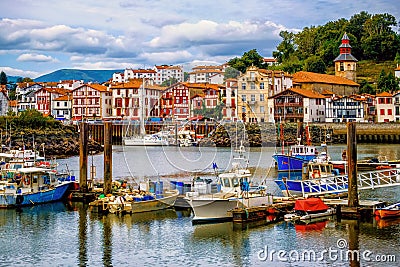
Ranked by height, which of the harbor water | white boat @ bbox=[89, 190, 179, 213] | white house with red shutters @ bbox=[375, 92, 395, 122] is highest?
white house with red shutters @ bbox=[375, 92, 395, 122]

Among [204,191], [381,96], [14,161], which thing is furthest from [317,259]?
[381,96]

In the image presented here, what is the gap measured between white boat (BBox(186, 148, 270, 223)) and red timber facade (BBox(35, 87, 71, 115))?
3756 inches

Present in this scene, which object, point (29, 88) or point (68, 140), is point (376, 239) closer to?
point (68, 140)

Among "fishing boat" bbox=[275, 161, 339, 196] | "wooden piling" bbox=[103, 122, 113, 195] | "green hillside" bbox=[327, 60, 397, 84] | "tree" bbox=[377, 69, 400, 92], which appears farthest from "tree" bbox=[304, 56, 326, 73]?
"wooden piling" bbox=[103, 122, 113, 195]

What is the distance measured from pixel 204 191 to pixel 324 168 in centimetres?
964

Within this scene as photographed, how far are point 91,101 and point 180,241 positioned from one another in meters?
92.7

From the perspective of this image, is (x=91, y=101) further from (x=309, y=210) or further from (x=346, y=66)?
(x=309, y=210)

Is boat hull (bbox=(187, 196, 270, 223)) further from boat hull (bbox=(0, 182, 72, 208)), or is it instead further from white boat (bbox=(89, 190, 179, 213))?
boat hull (bbox=(0, 182, 72, 208))

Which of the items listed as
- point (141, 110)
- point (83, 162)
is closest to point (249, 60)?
point (141, 110)

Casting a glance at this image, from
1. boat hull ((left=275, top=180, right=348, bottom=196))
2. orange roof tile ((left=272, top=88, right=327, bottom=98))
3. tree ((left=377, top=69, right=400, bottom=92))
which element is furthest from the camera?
tree ((left=377, top=69, right=400, bottom=92))

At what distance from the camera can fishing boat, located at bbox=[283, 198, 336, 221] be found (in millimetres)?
26703

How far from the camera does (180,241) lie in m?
24.2

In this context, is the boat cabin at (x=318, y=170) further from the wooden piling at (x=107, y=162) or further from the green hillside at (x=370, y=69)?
the green hillside at (x=370, y=69)

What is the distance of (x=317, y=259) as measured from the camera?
2130 centimetres
